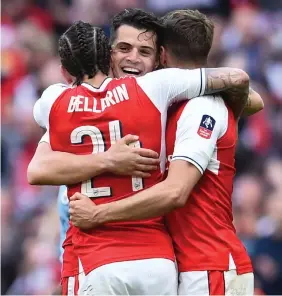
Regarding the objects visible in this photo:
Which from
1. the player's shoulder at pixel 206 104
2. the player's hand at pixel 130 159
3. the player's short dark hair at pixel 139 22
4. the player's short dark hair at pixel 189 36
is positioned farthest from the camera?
the player's short dark hair at pixel 139 22

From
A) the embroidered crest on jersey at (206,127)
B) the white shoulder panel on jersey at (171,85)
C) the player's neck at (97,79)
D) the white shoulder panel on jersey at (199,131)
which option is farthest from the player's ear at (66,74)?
the embroidered crest on jersey at (206,127)

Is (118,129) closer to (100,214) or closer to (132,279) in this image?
(100,214)

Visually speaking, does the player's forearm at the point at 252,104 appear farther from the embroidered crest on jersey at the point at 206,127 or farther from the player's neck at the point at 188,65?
the embroidered crest on jersey at the point at 206,127

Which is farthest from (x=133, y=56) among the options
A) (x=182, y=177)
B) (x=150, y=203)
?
(x=150, y=203)

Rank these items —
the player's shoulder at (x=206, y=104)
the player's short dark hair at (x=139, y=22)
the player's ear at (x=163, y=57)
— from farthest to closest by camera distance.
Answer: the player's short dark hair at (x=139, y=22), the player's ear at (x=163, y=57), the player's shoulder at (x=206, y=104)

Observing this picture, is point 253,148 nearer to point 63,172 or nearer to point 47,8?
point 47,8

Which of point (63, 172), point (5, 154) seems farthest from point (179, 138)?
point (5, 154)

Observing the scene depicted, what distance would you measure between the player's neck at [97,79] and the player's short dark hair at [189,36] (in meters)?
0.48

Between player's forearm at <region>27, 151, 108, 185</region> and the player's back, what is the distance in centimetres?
6

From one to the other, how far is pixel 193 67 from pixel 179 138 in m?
0.50

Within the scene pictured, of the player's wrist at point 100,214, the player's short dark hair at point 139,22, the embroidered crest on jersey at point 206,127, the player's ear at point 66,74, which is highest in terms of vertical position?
the player's short dark hair at point 139,22

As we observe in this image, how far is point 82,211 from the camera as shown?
14.8 ft

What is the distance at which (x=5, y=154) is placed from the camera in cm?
1003

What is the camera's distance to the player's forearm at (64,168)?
179 inches
